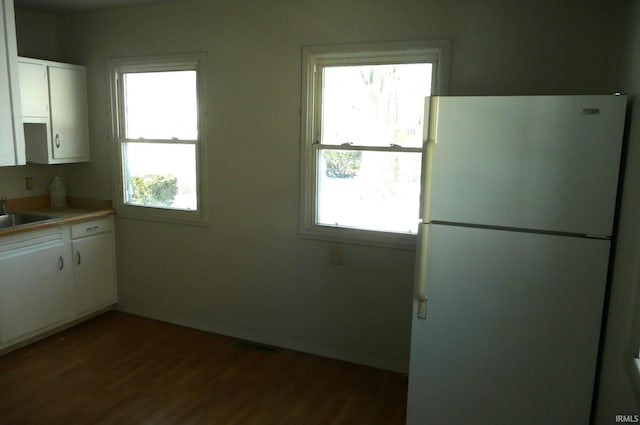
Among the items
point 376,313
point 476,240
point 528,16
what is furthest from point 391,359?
point 528,16

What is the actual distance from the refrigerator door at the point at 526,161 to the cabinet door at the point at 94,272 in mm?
2947

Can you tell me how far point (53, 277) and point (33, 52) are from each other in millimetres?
1920

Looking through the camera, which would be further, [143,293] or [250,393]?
[143,293]

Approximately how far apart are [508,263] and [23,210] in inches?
150

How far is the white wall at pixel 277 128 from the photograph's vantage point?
8.60 ft

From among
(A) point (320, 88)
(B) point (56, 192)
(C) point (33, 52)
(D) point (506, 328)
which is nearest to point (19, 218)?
(B) point (56, 192)

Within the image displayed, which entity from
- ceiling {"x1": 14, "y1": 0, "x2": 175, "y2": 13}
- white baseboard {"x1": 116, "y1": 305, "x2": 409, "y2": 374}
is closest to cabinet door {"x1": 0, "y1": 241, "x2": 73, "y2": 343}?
white baseboard {"x1": 116, "y1": 305, "x2": 409, "y2": 374}

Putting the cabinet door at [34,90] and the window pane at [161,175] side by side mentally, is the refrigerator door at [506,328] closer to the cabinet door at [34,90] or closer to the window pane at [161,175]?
the window pane at [161,175]

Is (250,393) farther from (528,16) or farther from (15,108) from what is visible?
(528,16)

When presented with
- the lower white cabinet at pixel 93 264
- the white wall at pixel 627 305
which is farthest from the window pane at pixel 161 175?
the white wall at pixel 627 305

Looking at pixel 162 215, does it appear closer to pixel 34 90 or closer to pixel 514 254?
pixel 34 90

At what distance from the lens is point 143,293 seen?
4027 mm

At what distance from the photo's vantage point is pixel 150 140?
3.81m

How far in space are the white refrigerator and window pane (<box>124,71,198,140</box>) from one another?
2.25 m
